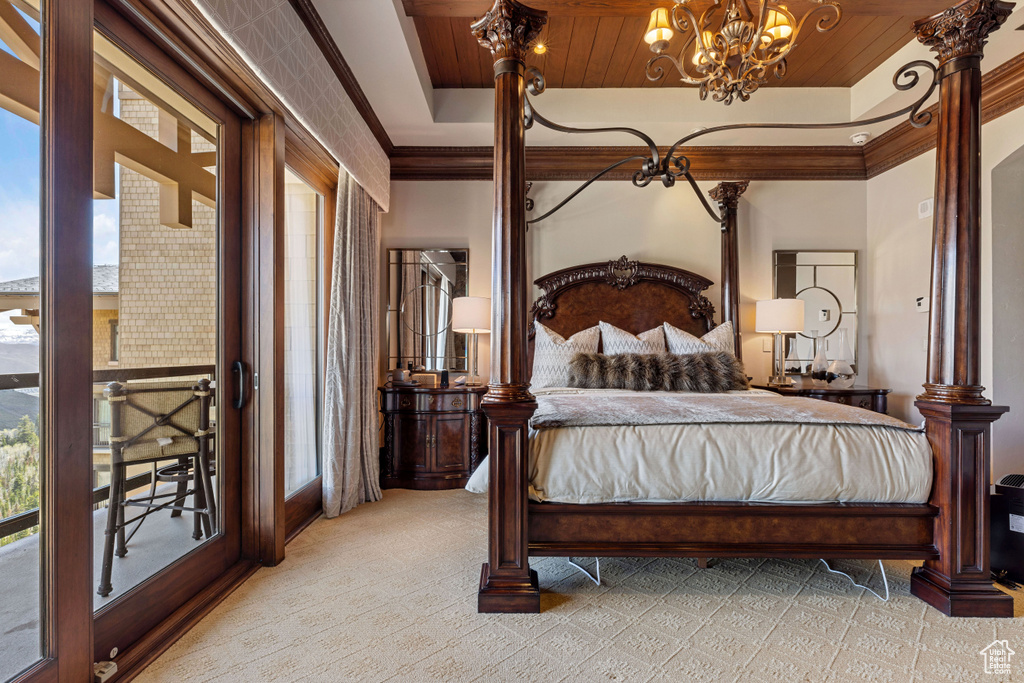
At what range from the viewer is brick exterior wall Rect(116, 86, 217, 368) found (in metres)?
1.78

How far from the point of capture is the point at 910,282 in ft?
12.9

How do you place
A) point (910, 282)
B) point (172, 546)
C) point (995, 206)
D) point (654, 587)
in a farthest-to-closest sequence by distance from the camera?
1. point (910, 282)
2. point (995, 206)
3. point (654, 587)
4. point (172, 546)

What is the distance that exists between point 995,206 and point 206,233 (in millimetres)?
4703

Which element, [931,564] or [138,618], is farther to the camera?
[931,564]

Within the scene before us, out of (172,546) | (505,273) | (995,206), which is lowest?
(172,546)

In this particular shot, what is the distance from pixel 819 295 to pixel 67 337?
491 cm

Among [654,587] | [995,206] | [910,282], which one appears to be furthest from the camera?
[910,282]

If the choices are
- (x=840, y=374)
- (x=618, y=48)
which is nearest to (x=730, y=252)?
(x=840, y=374)

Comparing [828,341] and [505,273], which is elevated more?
[505,273]

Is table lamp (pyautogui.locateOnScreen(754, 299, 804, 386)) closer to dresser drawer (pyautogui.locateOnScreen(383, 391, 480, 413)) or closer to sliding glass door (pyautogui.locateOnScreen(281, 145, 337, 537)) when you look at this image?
dresser drawer (pyautogui.locateOnScreen(383, 391, 480, 413))

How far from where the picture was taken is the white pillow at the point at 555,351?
3.72 meters

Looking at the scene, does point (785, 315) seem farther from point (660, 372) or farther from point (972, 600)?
point (972, 600)

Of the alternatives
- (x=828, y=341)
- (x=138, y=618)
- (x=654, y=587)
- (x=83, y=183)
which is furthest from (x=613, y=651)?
(x=828, y=341)

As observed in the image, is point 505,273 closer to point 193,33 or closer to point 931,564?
point 193,33
